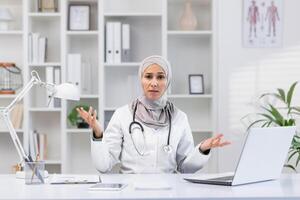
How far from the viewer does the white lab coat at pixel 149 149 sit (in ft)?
10.6

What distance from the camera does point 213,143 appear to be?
9.44ft

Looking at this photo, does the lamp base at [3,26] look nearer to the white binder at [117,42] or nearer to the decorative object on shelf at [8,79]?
the decorative object on shelf at [8,79]

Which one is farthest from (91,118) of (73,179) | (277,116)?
(277,116)

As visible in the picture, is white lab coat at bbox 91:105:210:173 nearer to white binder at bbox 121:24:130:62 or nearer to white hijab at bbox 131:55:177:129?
white hijab at bbox 131:55:177:129

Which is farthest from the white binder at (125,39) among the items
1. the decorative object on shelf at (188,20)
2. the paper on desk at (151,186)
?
the paper on desk at (151,186)

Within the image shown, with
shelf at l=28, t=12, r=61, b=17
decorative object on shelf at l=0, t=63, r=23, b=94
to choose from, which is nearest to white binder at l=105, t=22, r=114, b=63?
shelf at l=28, t=12, r=61, b=17

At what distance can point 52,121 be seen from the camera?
4.96m

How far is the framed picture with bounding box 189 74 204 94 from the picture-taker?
4.77m

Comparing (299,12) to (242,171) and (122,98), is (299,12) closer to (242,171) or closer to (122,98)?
(122,98)

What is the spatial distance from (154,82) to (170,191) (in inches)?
48.4

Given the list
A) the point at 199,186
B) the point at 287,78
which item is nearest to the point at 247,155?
the point at 199,186

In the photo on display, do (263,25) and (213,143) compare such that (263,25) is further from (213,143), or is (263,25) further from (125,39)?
(213,143)

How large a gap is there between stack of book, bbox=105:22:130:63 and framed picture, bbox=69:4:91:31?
20cm

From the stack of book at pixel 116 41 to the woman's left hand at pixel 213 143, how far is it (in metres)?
1.86
